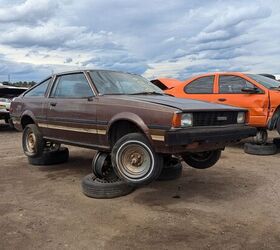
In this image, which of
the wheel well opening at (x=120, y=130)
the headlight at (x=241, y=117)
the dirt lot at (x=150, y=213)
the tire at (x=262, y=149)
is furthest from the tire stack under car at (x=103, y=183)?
the tire at (x=262, y=149)

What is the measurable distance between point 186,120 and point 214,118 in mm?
532

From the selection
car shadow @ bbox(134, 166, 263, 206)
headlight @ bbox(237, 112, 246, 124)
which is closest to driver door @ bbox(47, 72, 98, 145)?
car shadow @ bbox(134, 166, 263, 206)

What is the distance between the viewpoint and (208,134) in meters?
4.36

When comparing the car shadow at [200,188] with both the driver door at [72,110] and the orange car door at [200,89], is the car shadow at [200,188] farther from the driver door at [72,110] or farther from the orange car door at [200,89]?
the orange car door at [200,89]

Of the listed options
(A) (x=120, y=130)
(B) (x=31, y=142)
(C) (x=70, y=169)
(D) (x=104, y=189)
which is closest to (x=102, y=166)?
(D) (x=104, y=189)

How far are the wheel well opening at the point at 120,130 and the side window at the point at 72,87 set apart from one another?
712mm

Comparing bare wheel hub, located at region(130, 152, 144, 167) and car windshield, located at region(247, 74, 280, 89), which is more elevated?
car windshield, located at region(247, 74, 280, 89)

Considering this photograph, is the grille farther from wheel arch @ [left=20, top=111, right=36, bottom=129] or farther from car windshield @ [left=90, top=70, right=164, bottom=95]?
wheel arch @ [left=20, top=111, right=36, bottom=129]

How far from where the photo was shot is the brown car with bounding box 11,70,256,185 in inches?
Result: 168

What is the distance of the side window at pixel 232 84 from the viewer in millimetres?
8250

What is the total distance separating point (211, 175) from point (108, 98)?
2185 millimetres

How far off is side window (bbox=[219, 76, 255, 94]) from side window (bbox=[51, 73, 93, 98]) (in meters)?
3.86

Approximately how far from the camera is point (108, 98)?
5.01m

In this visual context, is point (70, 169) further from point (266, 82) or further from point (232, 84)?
point (266, 82)
